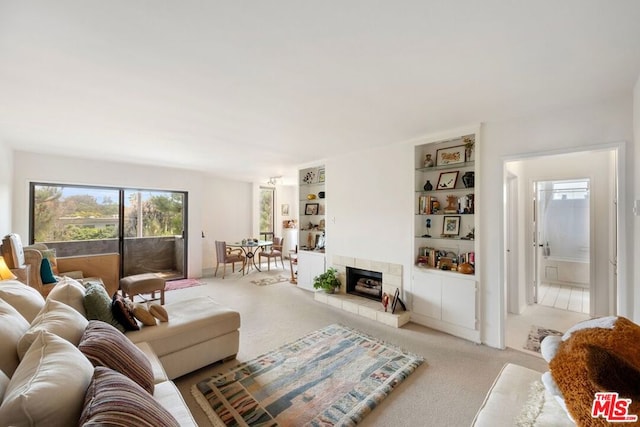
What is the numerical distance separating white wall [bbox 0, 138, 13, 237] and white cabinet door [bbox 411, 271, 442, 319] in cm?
551

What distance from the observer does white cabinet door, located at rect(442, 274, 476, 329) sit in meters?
3.04

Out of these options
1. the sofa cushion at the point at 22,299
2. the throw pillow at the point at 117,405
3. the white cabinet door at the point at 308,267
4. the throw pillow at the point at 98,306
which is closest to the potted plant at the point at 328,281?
the white cabinet door at the point at 308,267

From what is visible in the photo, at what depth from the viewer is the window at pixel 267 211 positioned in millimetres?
8086

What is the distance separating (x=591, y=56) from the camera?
5.61ft

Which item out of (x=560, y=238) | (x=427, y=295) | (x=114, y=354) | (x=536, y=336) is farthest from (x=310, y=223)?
(x=560, y=238)

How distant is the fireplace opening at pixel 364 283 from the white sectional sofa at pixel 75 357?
2269mm

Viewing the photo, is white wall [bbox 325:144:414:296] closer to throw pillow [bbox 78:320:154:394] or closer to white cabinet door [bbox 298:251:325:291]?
white cabinet door [bbox 298:251:325:291]

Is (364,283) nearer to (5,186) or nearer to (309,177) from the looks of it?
(309,177)

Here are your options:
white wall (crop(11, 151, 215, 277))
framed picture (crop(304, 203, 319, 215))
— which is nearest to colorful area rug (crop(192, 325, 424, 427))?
framed picture (crop(304, 203, 319, 215))

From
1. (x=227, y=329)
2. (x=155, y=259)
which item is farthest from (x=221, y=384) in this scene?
(x=155, y=259)

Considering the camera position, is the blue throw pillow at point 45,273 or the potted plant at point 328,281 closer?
the blue throw pillow at point 45,273

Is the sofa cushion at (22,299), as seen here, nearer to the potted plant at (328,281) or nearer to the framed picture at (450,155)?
the potted plant at (328,281)

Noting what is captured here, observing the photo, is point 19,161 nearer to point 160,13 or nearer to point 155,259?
point 155,259

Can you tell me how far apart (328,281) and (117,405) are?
3.64 meters
